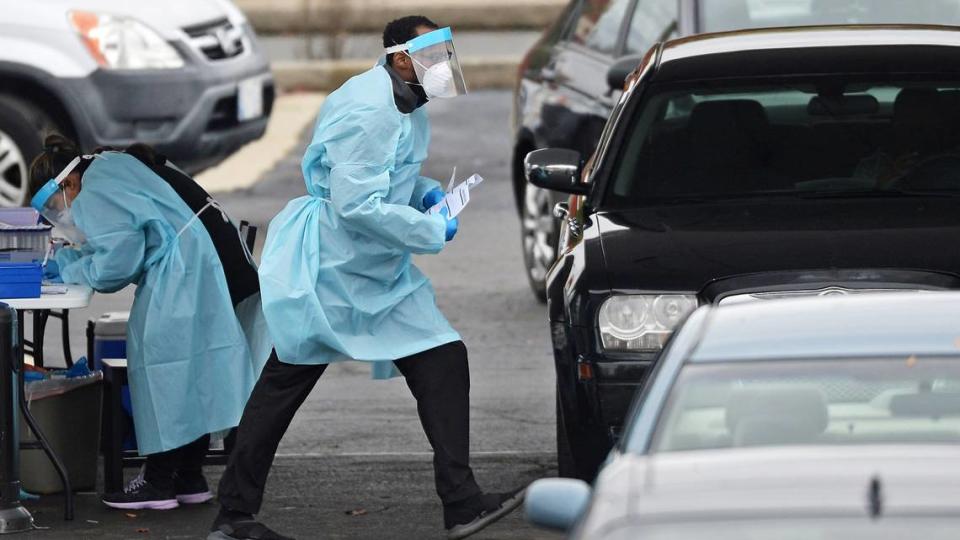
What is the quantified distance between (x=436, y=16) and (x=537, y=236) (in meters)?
11.8

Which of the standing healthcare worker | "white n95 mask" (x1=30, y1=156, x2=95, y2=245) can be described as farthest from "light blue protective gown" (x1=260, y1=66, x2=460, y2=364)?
"white n95 mask" (x1=30, y1=156, x2=95, y2=245)

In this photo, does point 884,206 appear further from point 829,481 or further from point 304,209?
point 829,481

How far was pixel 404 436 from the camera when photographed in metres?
8.51

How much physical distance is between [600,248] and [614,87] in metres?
3.37

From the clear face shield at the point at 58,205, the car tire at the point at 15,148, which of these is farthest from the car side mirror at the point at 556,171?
the car tire at the point at 15,148

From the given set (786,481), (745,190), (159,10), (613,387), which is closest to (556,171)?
(745,190)

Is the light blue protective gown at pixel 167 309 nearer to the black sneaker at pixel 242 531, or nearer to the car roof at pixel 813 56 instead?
the black sneaker at pixel 242 531

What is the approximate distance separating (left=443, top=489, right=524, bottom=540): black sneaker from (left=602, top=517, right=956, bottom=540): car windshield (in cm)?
297

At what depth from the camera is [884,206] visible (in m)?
7.03

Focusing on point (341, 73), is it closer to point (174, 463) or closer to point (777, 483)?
point (174, 463)

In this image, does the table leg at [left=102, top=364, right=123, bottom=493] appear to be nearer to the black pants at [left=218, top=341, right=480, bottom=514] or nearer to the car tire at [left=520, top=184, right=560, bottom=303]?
the black pants at [left=218, top=341, right=480, bottom=514]

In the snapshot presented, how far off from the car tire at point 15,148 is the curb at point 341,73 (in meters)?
8.55

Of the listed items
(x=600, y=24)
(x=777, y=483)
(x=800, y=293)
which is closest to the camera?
(x=777, y=483)

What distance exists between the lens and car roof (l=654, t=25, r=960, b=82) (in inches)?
294
